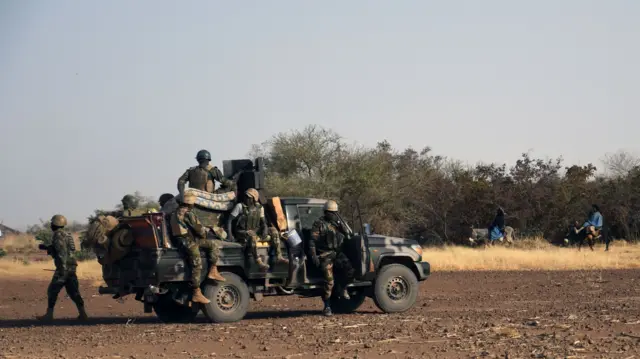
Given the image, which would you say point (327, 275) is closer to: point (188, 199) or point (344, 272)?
point (344, 272)

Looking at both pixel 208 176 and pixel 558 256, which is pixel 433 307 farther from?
pixel 558 256

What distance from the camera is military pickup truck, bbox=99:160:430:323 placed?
14156mm

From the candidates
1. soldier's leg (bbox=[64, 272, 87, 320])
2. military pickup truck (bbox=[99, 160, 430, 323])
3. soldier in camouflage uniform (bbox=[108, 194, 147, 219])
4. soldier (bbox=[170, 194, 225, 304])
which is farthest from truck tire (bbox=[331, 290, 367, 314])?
soldier's leg (bbox=[64, 272, 87, 320])

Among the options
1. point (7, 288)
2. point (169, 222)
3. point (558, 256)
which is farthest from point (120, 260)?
point (558, 256)

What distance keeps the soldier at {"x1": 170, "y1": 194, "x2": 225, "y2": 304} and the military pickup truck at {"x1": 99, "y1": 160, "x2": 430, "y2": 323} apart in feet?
0.43

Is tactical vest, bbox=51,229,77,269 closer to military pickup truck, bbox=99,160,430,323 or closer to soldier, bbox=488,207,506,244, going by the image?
military pickup truck, bbox=99,160,430,323

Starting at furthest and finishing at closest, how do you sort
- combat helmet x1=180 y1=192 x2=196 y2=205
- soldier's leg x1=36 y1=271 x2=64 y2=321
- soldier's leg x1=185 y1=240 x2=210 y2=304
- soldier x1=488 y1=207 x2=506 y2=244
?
soldier x1=488 y1=207 x2=506 y2=244 < soldier's leg x1=36 y1=271 x2=64 y2=321 < combat helmet x1=180 y1=192 x2=196 y2=205 < soldier's leg x1=185 y1=240 x2=210 y2=304

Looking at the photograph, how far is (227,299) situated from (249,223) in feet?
4.00

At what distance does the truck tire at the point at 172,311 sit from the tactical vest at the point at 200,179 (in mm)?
Result: 1912

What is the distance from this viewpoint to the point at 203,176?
50.8 feet

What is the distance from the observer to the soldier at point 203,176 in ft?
50.6

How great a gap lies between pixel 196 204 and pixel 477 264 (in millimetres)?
13702

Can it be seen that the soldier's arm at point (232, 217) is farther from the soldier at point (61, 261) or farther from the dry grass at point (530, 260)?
the dry grass at point (530, 260)

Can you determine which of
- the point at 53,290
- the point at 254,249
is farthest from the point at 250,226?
the point at 53,290
